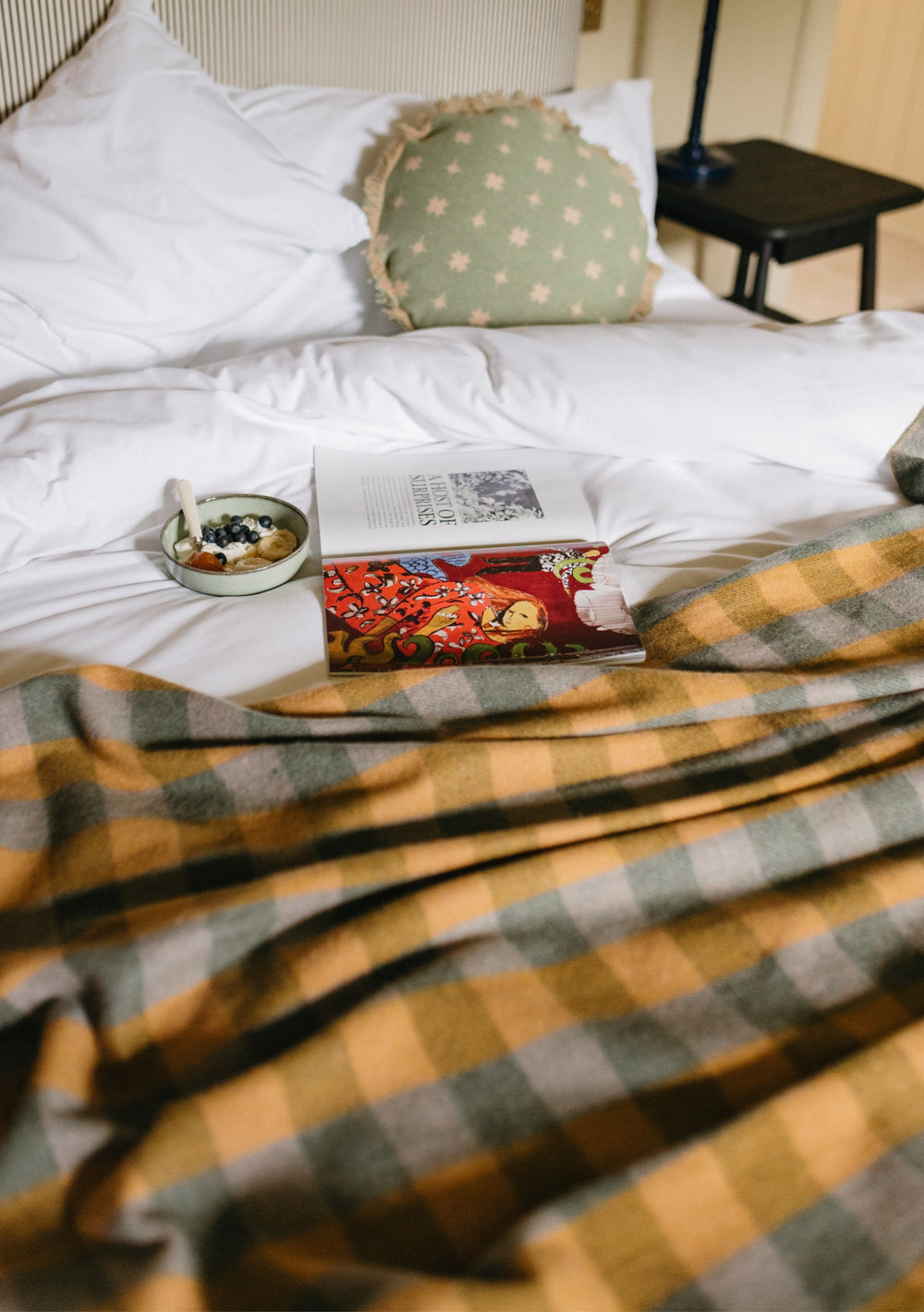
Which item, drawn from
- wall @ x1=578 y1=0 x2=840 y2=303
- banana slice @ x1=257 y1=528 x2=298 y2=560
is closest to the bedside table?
wall @ x1=578 y1=0 x2=840 y2=303

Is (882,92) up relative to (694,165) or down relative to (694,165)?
up

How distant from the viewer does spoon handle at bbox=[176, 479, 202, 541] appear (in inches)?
36.8

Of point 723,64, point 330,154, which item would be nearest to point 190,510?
point 330,154

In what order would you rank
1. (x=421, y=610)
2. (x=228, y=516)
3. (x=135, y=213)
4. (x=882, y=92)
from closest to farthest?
(x=421, y=610), (x=228, y=516), (x=135, y=213), (x=882, y=92)

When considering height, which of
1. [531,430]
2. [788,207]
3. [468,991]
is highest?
[788,207]

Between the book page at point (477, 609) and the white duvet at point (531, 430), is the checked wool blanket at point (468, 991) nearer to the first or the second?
the book page at point (477, 609)

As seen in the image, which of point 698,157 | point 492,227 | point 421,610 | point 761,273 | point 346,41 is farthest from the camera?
point 698,157

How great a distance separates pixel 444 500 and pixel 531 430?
0.13 meters

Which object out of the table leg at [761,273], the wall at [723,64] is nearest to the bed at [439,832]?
the table leg at [761,273]

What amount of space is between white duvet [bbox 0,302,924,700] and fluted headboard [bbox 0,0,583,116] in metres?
0.52

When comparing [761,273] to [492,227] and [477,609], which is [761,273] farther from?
[477,609]

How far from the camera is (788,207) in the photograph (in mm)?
1723

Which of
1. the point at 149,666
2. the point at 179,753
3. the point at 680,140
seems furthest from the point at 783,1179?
the point at 680,140

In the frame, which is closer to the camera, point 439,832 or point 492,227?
point 439,832
